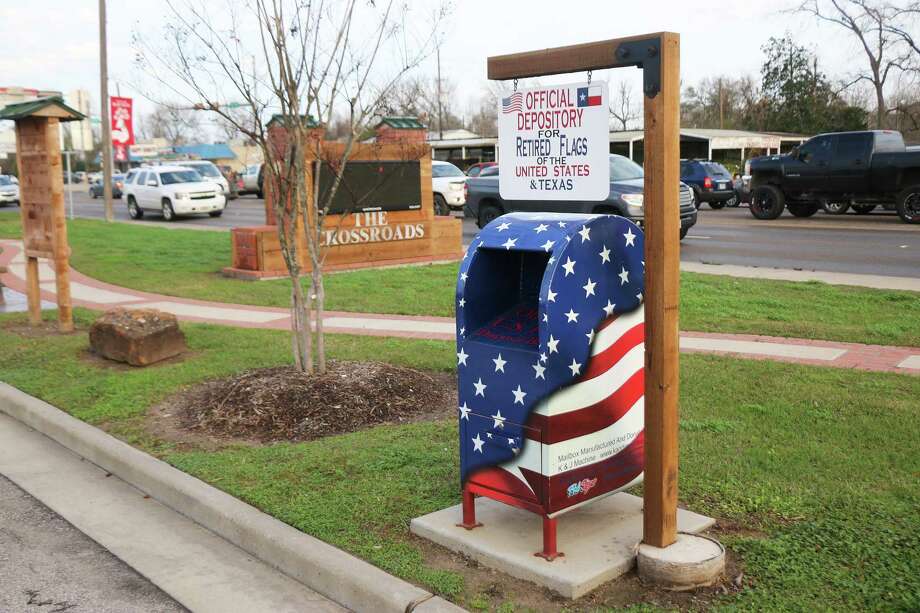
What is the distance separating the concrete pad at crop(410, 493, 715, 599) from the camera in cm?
402

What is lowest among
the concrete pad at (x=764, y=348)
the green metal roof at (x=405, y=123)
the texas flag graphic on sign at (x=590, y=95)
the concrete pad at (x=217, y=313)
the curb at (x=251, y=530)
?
the curb at (x=251, y=530)

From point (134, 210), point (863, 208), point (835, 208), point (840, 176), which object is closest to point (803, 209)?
point (835, 208)

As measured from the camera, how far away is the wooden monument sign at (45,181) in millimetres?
9898

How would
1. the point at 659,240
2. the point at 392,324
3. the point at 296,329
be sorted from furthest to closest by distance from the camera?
1. the point at 392,324
2. the point at 296,329
3. the point at 659,240

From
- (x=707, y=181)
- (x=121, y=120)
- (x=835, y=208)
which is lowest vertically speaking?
(x=835, y=208)

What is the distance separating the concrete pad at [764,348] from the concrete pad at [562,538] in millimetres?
3751

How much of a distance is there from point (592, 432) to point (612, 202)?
1330 cm

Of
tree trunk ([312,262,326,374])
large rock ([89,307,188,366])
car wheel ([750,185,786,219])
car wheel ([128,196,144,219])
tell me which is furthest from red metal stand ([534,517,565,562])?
car wheel ([128,196,144,219])

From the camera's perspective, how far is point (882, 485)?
16.0 feet

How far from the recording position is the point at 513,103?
4438mm

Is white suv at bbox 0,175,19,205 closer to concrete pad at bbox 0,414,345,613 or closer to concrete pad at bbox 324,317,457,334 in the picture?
concrete pad at bbox 324,317,457,334

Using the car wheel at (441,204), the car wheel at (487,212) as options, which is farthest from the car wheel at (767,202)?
the car wheel at (441,204)

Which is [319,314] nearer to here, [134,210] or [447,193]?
[447,193]

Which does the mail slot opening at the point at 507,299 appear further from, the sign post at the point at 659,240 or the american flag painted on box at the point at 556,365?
the sign post at the point at 659,240
